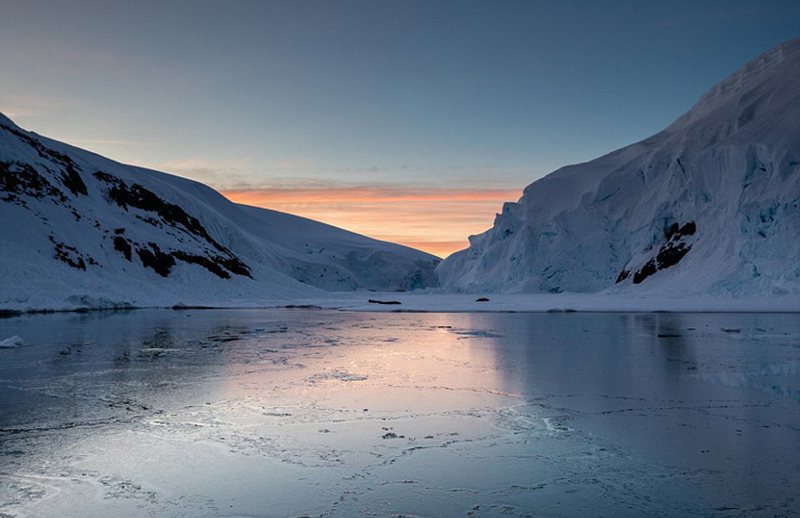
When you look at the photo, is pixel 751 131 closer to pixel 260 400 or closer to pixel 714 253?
pixel 714 253

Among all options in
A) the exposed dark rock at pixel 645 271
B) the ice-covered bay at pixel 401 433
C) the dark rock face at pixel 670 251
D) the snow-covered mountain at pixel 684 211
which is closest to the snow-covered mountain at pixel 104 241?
the snow-covered mountain at pixel 684 211

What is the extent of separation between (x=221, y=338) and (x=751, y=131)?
1355 inches

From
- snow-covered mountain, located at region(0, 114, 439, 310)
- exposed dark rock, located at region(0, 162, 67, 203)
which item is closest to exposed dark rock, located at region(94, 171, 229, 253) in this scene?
snow-covered mountain, located at region(0, 114, 439, 310)

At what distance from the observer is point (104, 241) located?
132 ft

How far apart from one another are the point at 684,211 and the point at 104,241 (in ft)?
117

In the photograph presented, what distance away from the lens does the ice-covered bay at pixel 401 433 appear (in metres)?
4.35

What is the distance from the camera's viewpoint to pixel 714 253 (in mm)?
35125

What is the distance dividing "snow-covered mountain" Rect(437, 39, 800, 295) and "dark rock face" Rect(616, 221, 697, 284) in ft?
0.27

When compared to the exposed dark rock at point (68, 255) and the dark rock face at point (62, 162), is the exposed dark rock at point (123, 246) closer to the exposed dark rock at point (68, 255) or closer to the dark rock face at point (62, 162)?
the exposed dark rock at point (68, 255)

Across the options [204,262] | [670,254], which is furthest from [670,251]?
[204,262]

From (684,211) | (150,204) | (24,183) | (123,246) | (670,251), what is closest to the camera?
(24,183)

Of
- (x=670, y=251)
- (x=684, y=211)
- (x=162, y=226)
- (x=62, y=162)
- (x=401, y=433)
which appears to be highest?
(x=62, y=162)

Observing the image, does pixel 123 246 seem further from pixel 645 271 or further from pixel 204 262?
pixel 645 271

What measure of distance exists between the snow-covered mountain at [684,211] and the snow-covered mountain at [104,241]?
56.7 ft
